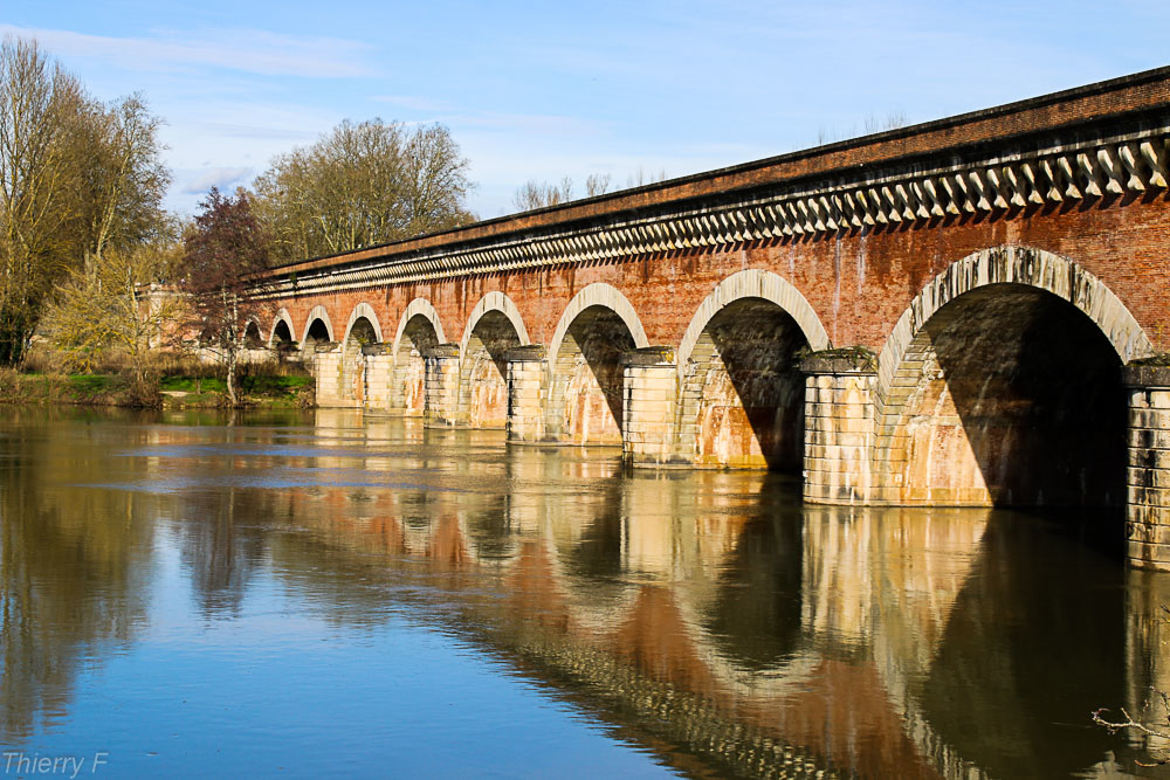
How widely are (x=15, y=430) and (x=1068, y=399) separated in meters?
24.0

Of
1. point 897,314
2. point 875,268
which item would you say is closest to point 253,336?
point 875,268

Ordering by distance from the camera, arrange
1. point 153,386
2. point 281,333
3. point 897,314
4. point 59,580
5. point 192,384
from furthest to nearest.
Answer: point 281,333 → point 192,384 → point 153,386 → point 897,314 → point 59,580

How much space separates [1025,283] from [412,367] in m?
28.6

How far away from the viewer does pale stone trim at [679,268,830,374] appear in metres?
19.6

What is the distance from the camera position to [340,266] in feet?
149

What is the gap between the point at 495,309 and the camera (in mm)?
32750

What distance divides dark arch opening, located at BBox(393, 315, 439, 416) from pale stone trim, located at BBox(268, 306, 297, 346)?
39.4 feet

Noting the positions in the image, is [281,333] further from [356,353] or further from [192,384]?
[356,353]

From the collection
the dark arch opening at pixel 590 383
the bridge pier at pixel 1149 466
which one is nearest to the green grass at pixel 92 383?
the dark arch opening at pixel 590 383

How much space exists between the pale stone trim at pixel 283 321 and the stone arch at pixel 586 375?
83.0 ft

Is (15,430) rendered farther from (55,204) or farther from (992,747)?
(992,747)

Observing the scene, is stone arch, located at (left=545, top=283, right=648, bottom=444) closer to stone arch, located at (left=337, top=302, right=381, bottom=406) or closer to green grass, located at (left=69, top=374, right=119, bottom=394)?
stone arch, located at (left=337, top=302, right=381, bottom=406)

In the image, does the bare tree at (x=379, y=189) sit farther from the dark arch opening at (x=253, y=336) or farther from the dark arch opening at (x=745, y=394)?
the dark arch opening at (x=745, y=394)

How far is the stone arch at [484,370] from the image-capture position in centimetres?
3466
